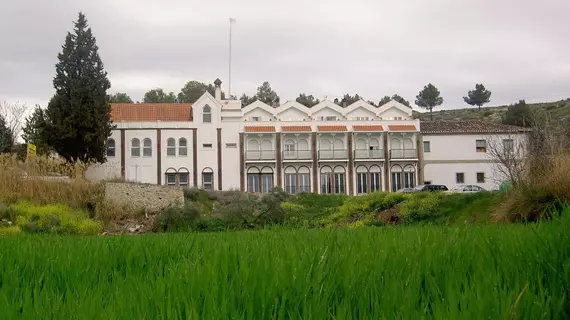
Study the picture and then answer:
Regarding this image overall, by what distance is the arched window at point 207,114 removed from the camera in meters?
55.1

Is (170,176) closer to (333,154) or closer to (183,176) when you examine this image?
(183,176)

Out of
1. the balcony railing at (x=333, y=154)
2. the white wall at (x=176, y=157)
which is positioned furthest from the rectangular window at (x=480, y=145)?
the white wall at (x=176, y=157)

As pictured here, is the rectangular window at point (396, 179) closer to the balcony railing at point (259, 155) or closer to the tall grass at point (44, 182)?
the balcony railing at point (259, 155)

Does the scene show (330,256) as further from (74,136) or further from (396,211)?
(74,136)

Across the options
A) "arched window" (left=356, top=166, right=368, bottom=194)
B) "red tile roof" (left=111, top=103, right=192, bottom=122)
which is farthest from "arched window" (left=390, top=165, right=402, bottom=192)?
"red tile roof" (left=111, top=103, right=192, bottom=122)

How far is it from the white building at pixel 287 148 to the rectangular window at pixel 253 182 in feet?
0.34

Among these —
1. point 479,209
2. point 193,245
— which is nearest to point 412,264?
point 193,245

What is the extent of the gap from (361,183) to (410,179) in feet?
17.5

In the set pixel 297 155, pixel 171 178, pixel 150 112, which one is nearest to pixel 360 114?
pixel 297 155

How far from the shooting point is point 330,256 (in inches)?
119

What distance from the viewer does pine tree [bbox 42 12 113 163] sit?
46.9m

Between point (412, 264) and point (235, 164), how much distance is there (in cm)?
5244

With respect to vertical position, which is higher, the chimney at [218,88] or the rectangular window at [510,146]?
the chimney at [218,88]

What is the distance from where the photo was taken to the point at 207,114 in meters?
55.2
